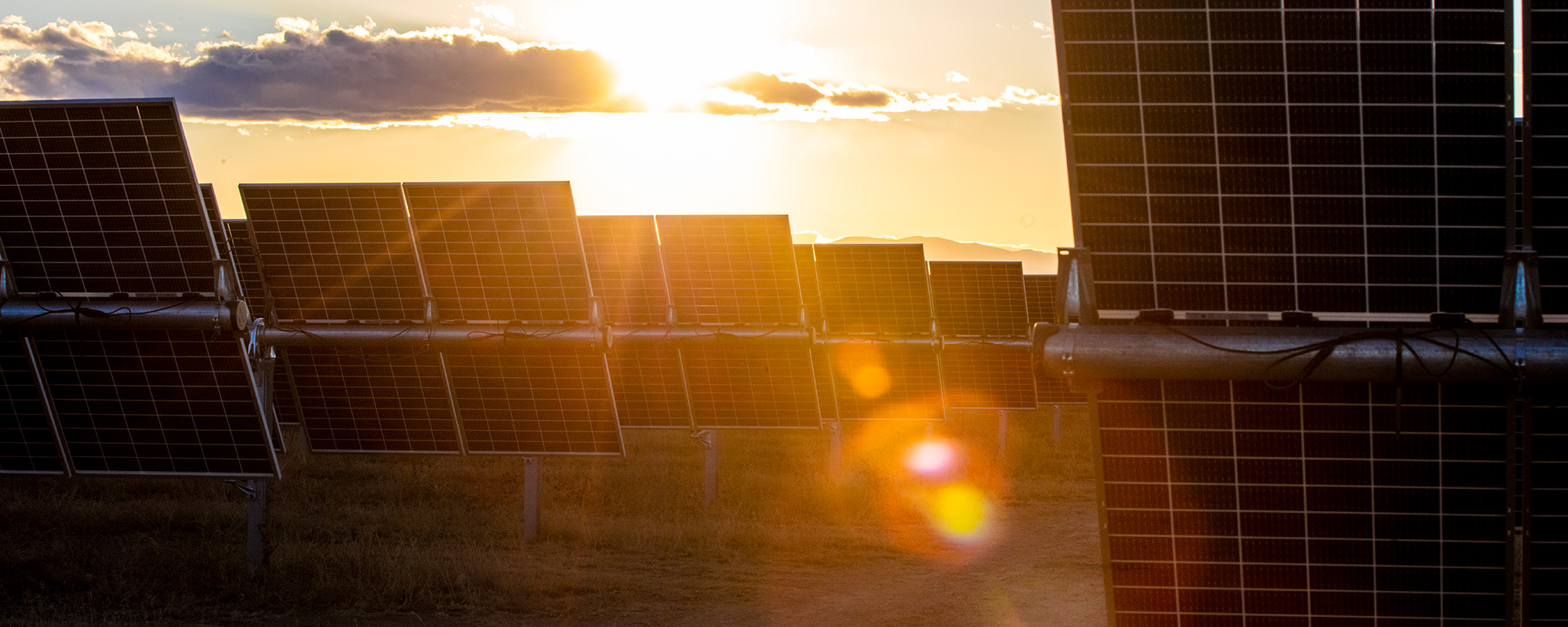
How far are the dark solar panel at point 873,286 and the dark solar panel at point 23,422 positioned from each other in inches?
614

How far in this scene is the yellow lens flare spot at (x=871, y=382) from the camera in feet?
84.8

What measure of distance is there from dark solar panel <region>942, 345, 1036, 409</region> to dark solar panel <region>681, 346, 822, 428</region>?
28.8ft

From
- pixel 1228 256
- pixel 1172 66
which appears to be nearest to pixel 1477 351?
pixel 1228 256

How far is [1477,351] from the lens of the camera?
631 centimetres

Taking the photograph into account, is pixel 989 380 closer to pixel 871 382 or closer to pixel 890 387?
pixel 890 387

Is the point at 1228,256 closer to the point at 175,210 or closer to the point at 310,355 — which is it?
the point at 175,210

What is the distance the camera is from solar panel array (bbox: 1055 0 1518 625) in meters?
7.03

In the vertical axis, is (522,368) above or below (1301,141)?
below

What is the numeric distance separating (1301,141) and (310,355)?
14184 mm

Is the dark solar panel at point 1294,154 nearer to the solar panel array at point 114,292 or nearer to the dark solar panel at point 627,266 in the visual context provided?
the solar panel array at point 114,292

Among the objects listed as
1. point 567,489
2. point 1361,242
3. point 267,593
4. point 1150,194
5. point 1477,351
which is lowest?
point 567,489

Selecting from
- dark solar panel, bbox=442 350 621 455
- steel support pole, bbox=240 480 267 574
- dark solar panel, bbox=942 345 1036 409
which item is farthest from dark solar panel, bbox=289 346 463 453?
dark solar panel, bbox=942 345 1036 409

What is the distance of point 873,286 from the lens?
25.6m

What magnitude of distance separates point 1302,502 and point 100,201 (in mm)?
12687
